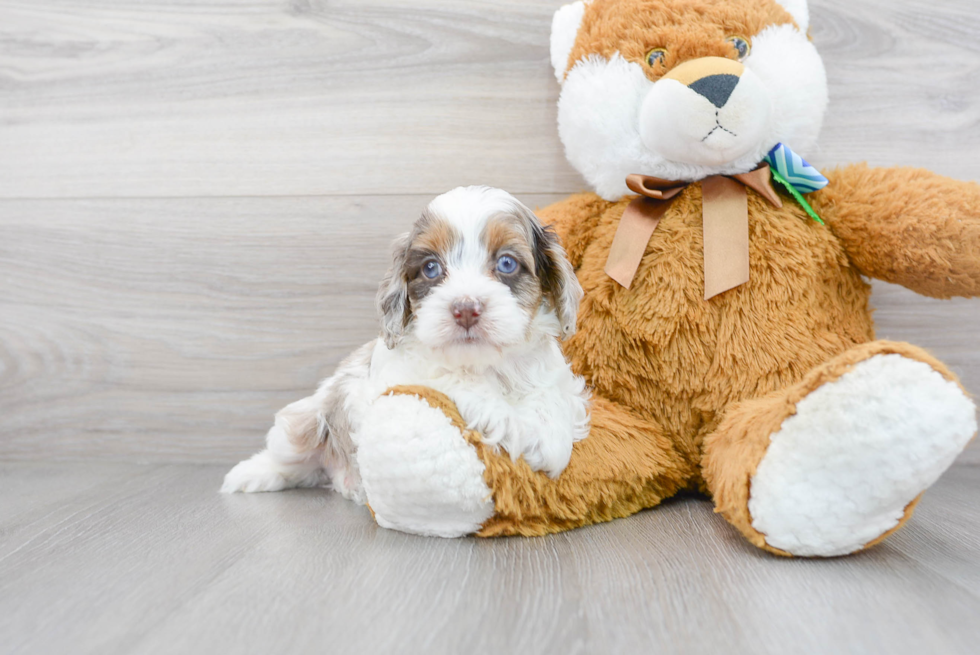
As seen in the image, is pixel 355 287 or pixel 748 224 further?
pixel 355 287

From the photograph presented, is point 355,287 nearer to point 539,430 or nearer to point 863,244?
point 539,430

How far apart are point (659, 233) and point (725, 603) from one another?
0.77m

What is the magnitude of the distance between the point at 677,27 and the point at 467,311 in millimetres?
755

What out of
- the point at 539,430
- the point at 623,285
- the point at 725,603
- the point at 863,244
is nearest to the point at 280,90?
the point at 623,285

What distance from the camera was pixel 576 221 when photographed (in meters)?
1.59

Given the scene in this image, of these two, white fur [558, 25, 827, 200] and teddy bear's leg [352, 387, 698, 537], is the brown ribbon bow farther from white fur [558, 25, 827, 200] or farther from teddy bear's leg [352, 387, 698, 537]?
teddy bear's leg [352, 387, 698, 537]

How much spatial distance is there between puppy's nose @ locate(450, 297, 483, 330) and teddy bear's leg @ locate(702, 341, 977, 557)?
0.50m

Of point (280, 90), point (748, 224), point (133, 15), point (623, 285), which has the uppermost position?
point (133, 15)

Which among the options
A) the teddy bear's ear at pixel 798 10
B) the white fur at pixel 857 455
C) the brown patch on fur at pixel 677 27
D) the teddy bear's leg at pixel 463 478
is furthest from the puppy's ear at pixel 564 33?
the white fur at pixel 857 455

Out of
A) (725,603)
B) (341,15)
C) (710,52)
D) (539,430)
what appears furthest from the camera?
(341,15)

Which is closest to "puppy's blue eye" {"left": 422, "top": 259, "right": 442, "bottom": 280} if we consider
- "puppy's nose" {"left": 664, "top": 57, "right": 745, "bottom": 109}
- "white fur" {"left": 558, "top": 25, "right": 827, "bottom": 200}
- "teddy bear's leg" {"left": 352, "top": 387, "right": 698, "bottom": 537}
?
"teddy bear's leg" {"left": 352, "top": 387, "right": 698, "bottom": 537}

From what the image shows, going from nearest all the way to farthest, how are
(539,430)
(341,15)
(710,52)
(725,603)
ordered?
(725,603), (539,430), (710,52), (341,15)

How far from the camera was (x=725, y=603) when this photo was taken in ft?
3.12

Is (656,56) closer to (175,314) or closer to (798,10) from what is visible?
(798,10)
